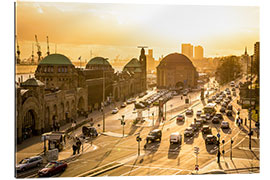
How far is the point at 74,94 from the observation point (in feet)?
197

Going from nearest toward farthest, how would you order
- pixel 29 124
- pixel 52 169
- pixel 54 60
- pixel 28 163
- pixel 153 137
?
pixel 52 169
pixel 28 163
pixel 153 137
pixel 29 124
pixel 54 60

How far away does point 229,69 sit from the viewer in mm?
91750

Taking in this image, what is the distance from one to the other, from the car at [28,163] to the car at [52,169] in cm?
213

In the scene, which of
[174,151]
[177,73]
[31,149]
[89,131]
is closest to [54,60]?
[89,131]

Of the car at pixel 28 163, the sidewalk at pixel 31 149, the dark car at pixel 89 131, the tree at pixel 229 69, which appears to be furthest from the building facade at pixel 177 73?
the car at pixel 28 163

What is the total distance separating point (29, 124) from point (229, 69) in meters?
64.7

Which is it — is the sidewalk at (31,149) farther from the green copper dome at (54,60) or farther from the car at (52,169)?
the green copper dome at (54,60)

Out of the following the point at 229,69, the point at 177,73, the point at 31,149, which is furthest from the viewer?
the point at 177,73

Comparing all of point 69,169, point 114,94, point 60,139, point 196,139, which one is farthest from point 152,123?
point 114,94

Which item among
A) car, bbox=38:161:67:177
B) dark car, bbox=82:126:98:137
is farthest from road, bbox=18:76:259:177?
dark car, bbox=82:126:98:137

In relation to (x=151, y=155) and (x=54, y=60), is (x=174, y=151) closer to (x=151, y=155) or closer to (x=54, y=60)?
(x=151, y=155)

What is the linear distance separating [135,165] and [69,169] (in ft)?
20.7

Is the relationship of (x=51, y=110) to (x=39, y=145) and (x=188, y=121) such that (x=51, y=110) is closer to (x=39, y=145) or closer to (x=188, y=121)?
(x=39, y=145)

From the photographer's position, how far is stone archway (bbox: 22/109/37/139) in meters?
41.6
